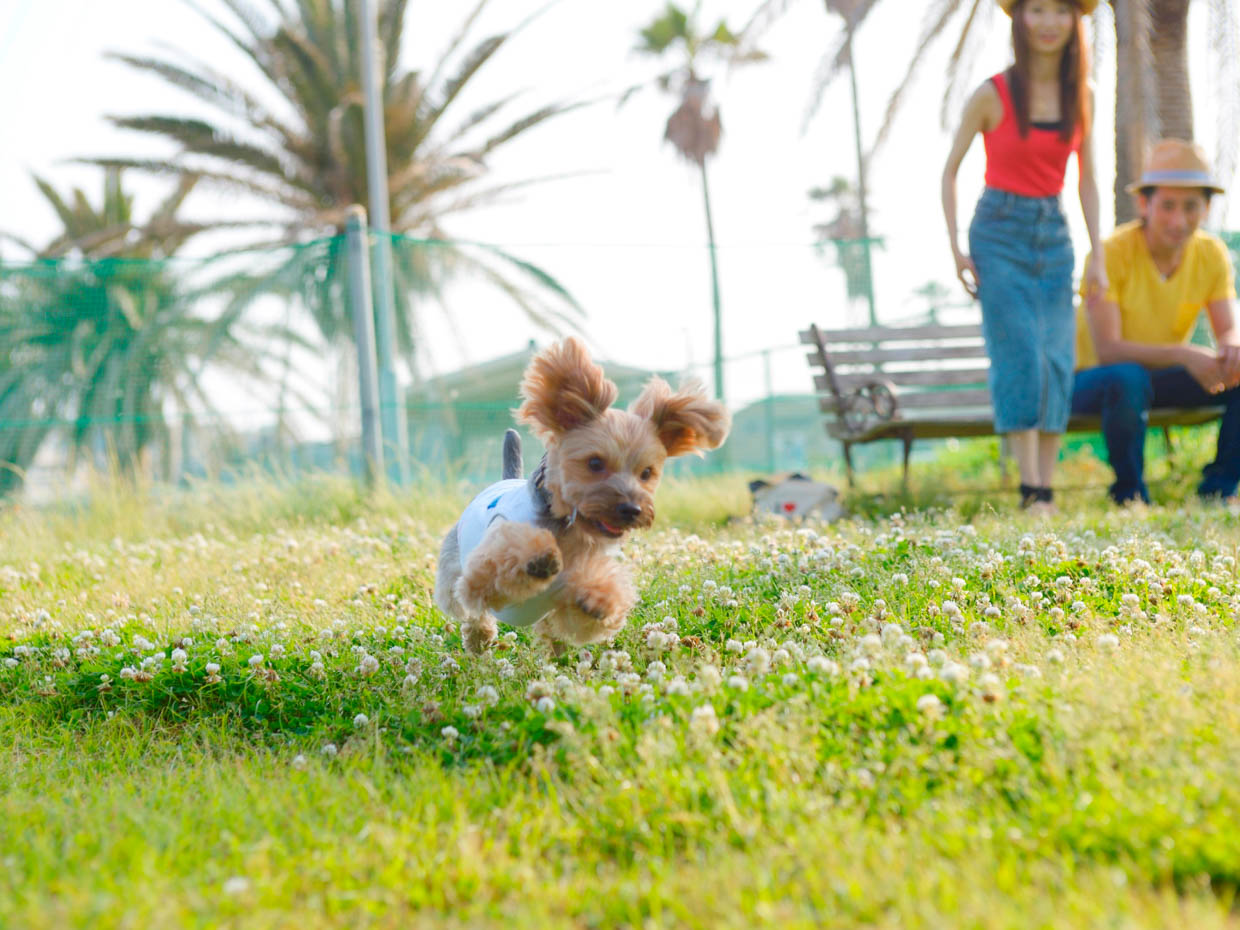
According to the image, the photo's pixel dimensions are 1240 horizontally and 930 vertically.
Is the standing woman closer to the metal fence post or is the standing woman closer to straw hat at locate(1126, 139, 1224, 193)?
straw hat at locate(1126, 139, 1224, 193)

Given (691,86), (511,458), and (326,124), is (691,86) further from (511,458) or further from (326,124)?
(511,458)

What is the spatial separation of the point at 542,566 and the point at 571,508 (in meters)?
0.36

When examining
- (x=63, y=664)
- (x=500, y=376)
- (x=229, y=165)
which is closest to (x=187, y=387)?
(x=500, y=376)

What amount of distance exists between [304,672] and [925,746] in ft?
7.48

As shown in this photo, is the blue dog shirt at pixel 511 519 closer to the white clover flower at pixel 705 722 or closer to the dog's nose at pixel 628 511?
the dog's nose at pixel 628 511

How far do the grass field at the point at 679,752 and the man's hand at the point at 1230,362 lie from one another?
2.12 meters

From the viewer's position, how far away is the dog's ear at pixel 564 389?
372 centimetres

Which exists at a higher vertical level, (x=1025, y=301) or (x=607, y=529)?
(x=1025, y=301)

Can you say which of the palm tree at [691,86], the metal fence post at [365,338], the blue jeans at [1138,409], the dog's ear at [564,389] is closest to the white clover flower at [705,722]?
the dog's ear at [564,389]

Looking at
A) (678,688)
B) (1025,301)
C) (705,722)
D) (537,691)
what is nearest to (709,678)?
(678,688)

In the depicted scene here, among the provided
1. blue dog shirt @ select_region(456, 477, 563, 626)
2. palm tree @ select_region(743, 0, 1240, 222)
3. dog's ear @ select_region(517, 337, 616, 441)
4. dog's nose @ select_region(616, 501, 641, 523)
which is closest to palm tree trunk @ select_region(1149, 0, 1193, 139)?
palm tree @ select_region(743, 0, 1240, 222)

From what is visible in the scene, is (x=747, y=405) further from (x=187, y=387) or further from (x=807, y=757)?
(x=807, y=757)

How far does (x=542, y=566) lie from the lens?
3236 millimetres

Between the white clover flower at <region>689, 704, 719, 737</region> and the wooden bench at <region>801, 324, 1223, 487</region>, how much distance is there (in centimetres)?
508
